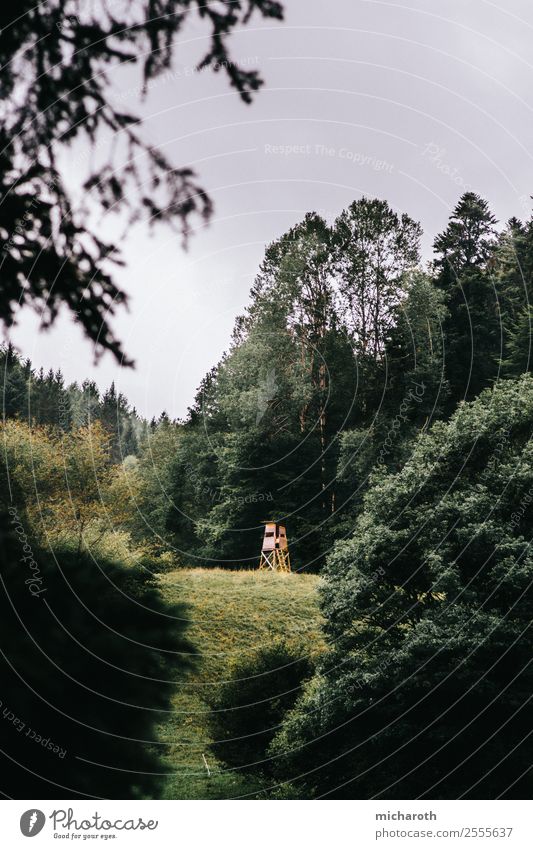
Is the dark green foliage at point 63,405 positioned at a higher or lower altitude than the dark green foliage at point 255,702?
higher

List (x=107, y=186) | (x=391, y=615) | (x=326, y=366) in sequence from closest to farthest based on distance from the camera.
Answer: (x=107, y=186), (x=391, y=615), (x=326, y=366)

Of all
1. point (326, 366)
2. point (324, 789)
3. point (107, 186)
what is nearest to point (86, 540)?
point (324, 789)

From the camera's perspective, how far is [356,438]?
669 inches

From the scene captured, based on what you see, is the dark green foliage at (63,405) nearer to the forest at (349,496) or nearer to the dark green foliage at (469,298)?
the forest at (349,496)

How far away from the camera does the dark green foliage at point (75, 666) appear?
3570 mm

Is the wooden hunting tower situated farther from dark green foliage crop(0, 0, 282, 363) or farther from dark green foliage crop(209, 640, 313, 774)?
dark green foliage crop(0, 0, 282, 363)

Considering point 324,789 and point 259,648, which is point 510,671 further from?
point 259,648

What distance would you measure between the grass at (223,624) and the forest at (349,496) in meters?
0.22

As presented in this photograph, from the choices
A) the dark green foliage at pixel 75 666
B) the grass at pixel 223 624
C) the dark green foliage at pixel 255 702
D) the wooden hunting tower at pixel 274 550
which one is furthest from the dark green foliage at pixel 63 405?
the dark green foliage at pixel 255 702

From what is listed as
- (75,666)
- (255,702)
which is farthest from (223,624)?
(75,666)

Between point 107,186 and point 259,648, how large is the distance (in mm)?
12095

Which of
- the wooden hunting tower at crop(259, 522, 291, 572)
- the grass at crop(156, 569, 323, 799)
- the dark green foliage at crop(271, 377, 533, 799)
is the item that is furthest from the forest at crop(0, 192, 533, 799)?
the wooden hunting tower at crop(259, 522, 291, 572)

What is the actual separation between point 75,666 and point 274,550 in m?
12.6

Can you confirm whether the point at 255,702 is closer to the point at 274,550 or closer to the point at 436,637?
the point at 436,637
